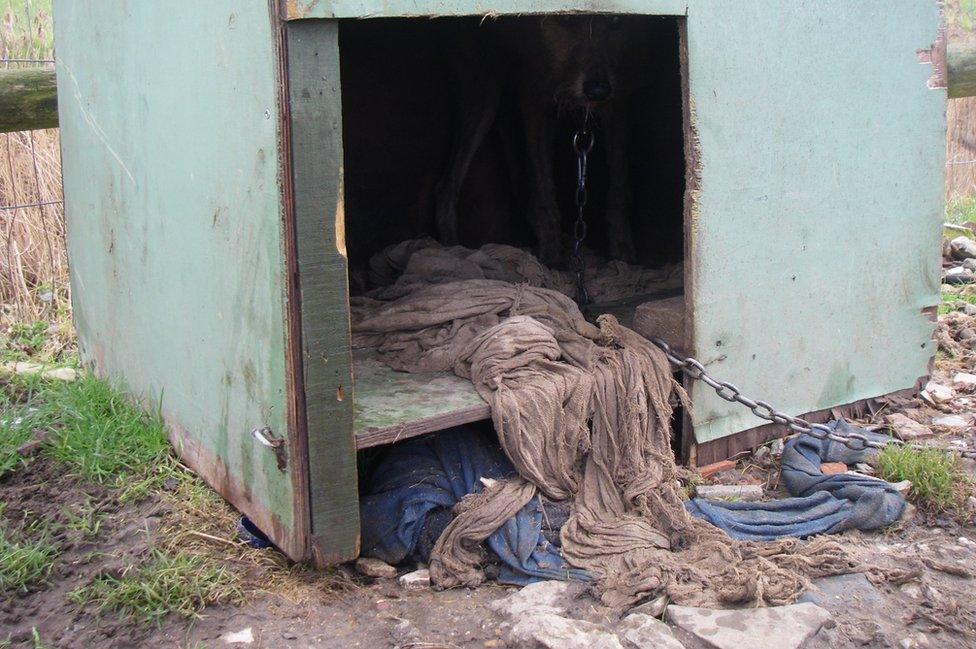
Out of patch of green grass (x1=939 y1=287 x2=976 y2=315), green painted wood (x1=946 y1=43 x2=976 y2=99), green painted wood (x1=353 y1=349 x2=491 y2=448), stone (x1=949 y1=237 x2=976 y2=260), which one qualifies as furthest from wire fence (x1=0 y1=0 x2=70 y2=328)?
stone (x1=949 y1=237 x2=976 y2=260)

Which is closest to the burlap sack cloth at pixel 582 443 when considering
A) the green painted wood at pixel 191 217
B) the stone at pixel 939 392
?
the green painted wood at pixel 191 217

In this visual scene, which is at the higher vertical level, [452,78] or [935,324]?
[452,78]

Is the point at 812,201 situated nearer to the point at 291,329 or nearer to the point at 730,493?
the point at 730,493

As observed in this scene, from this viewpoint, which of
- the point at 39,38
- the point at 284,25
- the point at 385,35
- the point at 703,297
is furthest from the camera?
the point at 39,38

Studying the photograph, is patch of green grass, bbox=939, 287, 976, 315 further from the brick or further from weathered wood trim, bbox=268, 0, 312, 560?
weathered wood trim, bbox=268, 0, 312, 560

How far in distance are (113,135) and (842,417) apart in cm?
320

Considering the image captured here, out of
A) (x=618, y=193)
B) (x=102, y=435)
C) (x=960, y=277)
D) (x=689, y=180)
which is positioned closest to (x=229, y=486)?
(x=102, y=435)

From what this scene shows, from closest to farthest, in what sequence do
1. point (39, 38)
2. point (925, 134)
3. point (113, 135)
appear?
point (113, 135)
point (925, 134)
point (39, 38)

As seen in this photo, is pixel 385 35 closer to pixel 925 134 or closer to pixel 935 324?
pixel 925 134

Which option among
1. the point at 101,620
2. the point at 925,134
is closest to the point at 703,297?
the point at 925,134

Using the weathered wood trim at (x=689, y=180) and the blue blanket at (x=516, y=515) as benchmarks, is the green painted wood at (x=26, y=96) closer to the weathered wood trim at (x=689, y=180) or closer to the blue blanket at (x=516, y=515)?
the blue blanket at (x=516, y=515)

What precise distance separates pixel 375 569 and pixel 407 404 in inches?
22.0

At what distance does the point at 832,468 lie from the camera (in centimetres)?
383

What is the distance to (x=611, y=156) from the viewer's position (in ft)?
17.6
